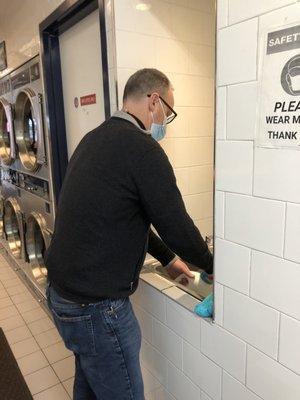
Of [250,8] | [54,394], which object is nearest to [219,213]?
[250,8]

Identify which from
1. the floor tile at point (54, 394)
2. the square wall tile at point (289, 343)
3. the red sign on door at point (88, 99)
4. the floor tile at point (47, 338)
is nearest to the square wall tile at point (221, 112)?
the square wall tile at point (289, 343)

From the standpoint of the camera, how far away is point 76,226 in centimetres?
117

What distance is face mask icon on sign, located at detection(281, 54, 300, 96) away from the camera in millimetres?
776

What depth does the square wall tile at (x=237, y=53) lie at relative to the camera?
34.6 inches

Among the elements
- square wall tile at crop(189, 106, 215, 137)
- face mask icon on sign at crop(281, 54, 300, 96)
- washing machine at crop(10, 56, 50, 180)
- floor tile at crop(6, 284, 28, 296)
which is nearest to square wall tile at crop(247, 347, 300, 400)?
face mask icon on sign at crop(281, 54, 300, 96)

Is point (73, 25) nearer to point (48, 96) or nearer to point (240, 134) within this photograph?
point (48, 96)

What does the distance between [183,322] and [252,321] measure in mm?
359

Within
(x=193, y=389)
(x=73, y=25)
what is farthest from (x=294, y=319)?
(x=73, y=25)

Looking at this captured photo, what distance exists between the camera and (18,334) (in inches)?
101

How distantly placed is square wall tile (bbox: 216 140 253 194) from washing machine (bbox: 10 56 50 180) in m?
1.68

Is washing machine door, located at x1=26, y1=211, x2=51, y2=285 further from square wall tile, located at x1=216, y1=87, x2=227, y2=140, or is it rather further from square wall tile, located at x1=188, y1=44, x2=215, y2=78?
square wall tile, located at x1=216, y1=87, x2=227, y2=140

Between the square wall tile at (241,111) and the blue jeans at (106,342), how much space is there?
2.38 feet

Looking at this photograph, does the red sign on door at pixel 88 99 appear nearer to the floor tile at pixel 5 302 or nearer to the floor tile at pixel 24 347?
the floor tile at pixel 24 347

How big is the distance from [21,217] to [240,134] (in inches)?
105
